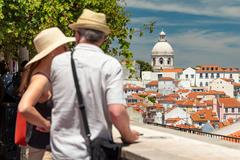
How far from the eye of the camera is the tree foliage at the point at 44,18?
44.1 ft

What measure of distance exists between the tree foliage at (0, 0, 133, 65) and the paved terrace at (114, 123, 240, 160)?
772 cm

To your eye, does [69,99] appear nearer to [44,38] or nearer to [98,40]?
[98,40]

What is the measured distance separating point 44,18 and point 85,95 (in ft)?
38.3

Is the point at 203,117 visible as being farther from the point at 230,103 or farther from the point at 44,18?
the point at 44,18

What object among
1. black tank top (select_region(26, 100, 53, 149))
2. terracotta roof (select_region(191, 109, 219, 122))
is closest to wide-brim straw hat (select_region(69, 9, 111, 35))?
black tank top (select_region(26, 100, 53, 149))

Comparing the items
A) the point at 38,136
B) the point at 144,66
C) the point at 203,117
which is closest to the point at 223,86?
the point at 144,66

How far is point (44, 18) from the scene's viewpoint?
14.7 meters

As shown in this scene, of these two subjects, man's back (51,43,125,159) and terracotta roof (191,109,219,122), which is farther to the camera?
terracotta roof (191,109,219,122)

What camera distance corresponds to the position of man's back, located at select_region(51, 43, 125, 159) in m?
3.18

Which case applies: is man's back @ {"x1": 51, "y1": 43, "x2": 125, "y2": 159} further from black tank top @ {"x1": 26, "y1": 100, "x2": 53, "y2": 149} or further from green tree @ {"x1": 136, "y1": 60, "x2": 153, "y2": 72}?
green tree @ {"x1": 136, "y1": 60, "x2": 153, "y2": 72}

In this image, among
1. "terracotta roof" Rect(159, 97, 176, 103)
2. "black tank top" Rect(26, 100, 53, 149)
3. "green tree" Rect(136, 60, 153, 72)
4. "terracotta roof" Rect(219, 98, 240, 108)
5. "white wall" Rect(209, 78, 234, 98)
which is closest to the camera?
"black tank top" Rect(26, 100, 53, 149)

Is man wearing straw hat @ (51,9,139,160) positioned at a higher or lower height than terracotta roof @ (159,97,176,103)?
lower

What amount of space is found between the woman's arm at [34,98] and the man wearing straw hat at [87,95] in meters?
0.23

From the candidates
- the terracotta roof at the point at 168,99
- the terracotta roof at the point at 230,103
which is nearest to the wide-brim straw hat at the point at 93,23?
the terracotta roof at the point at 230,103
